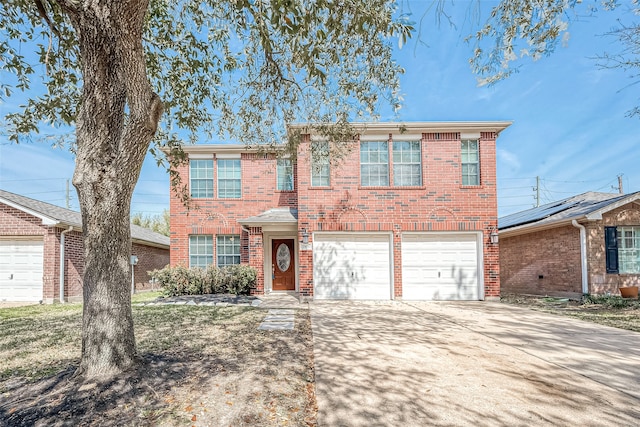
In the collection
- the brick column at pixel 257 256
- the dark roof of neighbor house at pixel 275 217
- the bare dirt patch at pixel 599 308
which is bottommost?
the bare dirt patch at pixel 599 308

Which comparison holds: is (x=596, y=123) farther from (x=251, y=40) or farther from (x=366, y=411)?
(x=366, y=411)

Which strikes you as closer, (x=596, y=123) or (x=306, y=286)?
(x=306, y=286)

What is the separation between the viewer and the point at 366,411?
9.88ft

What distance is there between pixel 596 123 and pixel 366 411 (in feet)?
66.8

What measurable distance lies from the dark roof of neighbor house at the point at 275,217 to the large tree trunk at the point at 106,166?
753 centimetres

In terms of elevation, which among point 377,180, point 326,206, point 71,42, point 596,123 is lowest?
point 326,206

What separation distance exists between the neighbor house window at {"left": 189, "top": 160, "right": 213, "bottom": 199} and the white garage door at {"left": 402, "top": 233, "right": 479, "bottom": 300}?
7991 mm

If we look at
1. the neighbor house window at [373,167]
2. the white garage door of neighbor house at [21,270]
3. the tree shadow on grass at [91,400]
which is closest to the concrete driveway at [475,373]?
the tree shadow on grass at [91,400]

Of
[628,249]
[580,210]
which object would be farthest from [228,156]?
[628,249]

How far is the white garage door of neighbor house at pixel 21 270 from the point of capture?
37.2 ft

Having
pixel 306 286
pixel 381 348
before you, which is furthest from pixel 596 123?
pixel 381 348

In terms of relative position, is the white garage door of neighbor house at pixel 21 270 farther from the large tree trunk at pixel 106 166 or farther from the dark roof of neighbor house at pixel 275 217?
the large tree trunk at pixel 106 166

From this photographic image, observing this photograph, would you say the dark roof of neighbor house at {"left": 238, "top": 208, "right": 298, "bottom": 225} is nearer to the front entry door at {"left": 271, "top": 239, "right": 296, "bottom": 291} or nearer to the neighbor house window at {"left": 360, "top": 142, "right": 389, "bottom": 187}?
the front entry door at {"left": 271, "top": 239, "right": 296, "bottom": 291}

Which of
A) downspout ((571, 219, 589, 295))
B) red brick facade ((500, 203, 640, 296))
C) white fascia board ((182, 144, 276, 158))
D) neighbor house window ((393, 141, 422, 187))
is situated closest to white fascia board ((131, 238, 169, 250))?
white fascia board ((182, 144, 276, 158))
